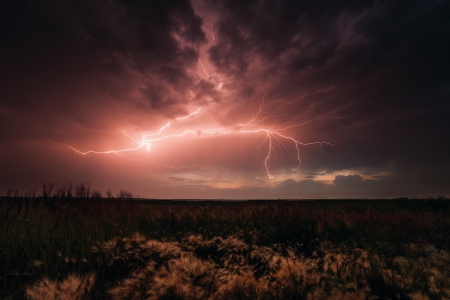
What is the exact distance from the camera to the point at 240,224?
8.39 meters

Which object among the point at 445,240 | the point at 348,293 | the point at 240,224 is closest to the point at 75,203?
the point at 240,224

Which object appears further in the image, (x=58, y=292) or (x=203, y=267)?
(x=203, y=267)

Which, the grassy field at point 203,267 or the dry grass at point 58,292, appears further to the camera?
the grassy field at point 203,267

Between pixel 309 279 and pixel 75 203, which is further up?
pixel 75 203

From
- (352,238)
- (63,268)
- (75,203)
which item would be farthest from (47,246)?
(352,238)

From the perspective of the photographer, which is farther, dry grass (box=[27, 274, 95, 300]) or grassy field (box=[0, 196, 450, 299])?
grassy field (box=[0, 196, 450, 299])

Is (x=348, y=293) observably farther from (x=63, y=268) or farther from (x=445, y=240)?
(x=445, y=240)

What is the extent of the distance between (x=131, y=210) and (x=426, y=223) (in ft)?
34.7

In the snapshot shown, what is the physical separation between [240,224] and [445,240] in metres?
5.79

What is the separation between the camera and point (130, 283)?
2.64 m

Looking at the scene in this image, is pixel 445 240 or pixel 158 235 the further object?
pixel 445 240

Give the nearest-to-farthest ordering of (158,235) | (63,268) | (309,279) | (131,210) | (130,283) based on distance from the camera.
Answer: (130,283) < (309,279) < (63,268) < (158,235) < (131,210)

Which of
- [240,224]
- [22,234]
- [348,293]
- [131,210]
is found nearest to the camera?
[348,293]

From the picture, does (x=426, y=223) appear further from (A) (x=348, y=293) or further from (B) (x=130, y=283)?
(B) (x=130, y=283)
